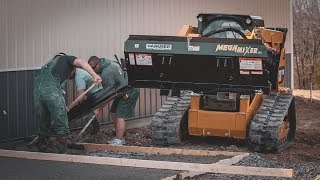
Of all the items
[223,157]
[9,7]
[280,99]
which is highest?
[9,7]

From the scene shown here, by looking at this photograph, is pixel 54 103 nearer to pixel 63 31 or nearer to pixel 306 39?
pixel 63 31

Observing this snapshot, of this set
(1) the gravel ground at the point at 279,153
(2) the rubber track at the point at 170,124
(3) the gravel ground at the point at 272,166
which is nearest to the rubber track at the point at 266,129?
(1) the gravel ground at the point at 279,153

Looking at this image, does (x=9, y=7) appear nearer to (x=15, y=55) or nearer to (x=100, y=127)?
(x=15, y=55)

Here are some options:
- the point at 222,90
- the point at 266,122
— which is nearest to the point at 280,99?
the point at 266,122

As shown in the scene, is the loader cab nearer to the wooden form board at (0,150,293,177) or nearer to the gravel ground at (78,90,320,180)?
the gravel ground at (78,90,320,180)

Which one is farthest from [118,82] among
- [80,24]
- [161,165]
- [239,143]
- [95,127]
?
[161,165]

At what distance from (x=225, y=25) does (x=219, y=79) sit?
1590mm

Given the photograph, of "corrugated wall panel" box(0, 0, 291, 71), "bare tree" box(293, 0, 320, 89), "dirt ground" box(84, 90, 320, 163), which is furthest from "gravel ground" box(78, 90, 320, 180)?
"bare tree" box(293, 0, 320, 89)

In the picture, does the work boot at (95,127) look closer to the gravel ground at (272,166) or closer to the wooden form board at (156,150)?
the wooden form board at (156,150)

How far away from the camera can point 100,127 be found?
556 inches

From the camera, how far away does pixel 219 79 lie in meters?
11.1

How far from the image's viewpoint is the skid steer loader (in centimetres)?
1084

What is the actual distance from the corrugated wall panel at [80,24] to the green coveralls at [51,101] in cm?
168

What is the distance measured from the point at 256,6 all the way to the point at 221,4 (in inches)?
84.3
